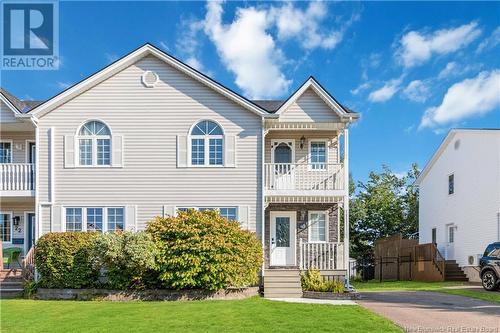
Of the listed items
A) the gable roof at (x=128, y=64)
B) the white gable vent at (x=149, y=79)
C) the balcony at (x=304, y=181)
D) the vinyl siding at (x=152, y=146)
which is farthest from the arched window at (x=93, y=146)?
the balcony at (x=304, y=181)

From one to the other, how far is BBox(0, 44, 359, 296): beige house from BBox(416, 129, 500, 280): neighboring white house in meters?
9.21

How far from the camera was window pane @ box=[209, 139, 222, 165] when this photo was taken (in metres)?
17.0

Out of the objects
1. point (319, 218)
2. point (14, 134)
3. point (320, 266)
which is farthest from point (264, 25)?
point (14, 134)

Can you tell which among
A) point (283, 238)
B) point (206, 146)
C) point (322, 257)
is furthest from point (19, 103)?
point (322, 257)

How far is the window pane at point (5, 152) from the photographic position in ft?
61.7

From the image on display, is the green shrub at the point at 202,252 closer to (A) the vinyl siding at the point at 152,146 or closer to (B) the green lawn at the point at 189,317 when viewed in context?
(B) the green lawn at the point at 189,317

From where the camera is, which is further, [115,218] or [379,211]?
[379,211]

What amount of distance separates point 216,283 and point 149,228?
290cm

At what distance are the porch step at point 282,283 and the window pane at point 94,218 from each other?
6.49 meters

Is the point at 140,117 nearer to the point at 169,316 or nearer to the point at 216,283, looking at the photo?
the point at 216,283

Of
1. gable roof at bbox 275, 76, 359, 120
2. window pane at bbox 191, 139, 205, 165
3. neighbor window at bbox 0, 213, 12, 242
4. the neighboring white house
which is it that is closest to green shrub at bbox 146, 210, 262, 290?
window pane at bbox 191, 139, 205, 165

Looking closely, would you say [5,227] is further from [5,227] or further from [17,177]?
[17,177]

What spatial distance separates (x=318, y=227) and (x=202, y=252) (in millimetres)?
6169

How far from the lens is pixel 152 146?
55.7ft
